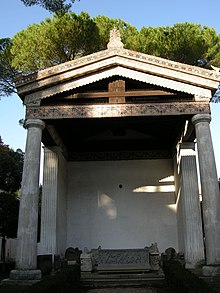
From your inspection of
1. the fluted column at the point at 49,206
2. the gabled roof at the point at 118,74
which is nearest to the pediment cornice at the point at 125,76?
the gabled roof at the point at 118,74

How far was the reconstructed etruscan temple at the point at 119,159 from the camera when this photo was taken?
35.1 feet

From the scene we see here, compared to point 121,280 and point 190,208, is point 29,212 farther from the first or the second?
point 190,208

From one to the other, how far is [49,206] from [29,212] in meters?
3.30

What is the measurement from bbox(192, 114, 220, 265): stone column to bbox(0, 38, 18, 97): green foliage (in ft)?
29.6

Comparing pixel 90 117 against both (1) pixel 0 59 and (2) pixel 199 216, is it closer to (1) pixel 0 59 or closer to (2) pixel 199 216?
(2) pixel 199 216

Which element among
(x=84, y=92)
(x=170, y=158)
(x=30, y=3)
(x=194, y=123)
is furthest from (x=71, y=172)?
(x=30, y=3)

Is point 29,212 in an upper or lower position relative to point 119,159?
lower

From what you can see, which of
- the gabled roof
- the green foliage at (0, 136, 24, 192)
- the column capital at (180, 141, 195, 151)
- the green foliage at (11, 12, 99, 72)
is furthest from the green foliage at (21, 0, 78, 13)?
the green foliage at (0, 136, 24, 192)

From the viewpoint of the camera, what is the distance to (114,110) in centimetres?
1135

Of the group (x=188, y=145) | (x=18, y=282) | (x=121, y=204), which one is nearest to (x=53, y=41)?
(x=188, y=145)

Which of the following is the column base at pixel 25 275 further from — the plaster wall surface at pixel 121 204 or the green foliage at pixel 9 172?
the green foliage at pixel 9 172

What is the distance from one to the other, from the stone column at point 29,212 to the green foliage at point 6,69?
5860 millimetres

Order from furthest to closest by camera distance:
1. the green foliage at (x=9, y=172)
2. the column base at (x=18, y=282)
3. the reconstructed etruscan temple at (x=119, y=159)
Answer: the green foliage at (x=9, y=172), the reconstructed etruscan temple at (x=119, y=159), the column base at (x=18, y=282)

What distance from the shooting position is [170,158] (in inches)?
647
